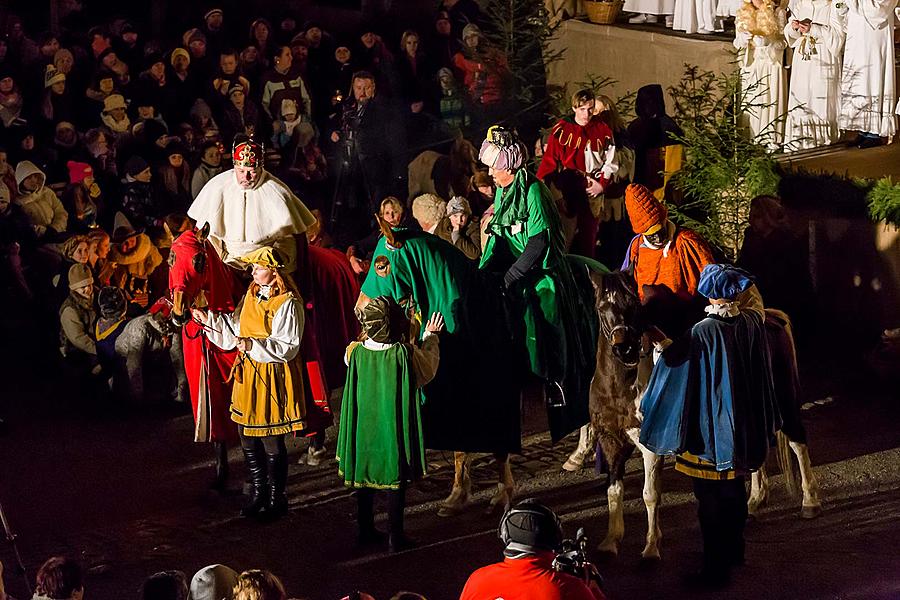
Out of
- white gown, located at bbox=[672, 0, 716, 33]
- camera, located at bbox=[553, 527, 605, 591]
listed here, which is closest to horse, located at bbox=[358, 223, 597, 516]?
camera, located at bbox=[553, 527, 605, 591]

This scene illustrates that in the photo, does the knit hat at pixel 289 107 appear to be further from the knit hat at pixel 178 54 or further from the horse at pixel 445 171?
the horse at pixel 445 171

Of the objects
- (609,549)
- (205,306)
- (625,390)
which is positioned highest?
(205,306)

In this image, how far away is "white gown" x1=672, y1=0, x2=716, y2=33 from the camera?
18766 millimetres

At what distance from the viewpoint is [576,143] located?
14.9 m

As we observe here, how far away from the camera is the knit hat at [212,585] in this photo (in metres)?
8.18

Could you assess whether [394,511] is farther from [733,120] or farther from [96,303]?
[733,120]

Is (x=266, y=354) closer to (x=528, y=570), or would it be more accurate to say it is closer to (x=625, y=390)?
(x=625, y=390)

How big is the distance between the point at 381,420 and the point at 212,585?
8.78 ft

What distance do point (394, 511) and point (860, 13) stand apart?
7.68 m

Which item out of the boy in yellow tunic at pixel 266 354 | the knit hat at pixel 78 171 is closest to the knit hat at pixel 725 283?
the boy in yellow tunic at pixel 266 354

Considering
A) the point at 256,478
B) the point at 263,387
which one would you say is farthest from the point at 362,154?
the point at 263,387

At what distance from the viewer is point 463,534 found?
36.9 ft

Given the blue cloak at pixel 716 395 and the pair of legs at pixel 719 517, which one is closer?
the blue cloak at pixel 716 395

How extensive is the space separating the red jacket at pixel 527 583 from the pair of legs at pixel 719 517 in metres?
2.47
